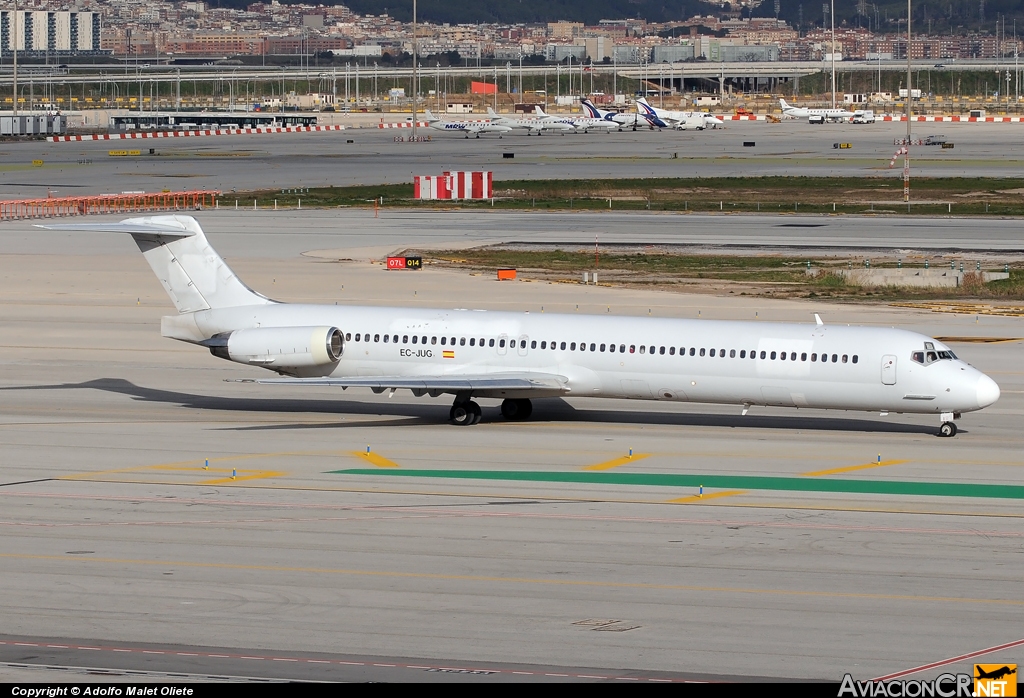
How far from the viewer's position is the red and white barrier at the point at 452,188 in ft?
346

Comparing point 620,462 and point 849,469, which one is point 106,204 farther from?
point 849,469

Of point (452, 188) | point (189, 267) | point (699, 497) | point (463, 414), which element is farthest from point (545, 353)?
point (452, 188)

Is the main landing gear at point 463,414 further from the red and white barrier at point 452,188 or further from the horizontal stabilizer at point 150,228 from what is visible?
the red and white barrier at point 452,188

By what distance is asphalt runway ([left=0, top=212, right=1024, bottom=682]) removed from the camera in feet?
68.7

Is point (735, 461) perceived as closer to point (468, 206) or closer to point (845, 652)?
point (845, 652)

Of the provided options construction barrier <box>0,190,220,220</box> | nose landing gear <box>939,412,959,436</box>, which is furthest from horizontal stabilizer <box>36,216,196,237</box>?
construction barrier <box>0,190,220,220</box>

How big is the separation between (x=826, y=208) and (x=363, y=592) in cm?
8098

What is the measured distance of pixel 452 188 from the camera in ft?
348

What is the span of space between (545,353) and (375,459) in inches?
237

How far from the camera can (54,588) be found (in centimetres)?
2392

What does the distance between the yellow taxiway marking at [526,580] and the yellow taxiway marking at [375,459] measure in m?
8.53

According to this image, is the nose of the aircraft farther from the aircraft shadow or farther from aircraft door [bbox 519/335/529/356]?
aircraft door [bbox 519/335/529/356]

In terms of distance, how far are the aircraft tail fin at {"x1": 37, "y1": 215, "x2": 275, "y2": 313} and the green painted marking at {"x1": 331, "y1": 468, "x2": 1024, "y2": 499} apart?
28.9ft

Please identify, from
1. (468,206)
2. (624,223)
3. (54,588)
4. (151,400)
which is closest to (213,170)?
(468,206)
